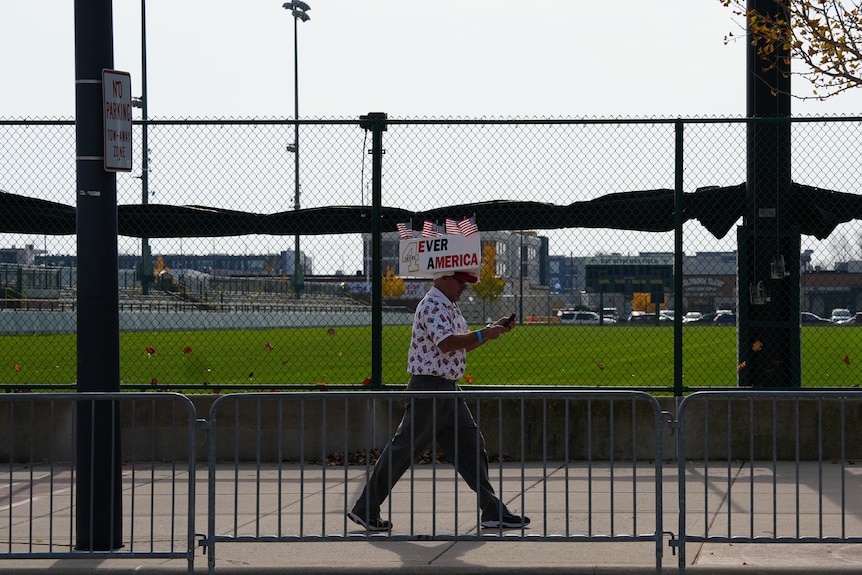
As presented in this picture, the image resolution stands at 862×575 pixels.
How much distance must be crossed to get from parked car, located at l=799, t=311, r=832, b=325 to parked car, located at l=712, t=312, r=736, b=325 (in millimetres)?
645

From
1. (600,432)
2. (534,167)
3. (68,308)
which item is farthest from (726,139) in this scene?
(68,308)

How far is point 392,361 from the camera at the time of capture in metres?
23.6

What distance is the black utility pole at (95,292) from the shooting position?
24.4 ft

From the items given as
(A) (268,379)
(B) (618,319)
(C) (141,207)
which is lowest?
(A) (268,379)

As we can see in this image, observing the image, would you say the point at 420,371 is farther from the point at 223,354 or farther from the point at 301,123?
the point at 223,354

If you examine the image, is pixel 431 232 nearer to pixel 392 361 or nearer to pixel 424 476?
pixel 424 476

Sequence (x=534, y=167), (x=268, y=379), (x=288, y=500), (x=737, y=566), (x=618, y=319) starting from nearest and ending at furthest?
(x=737, y=566), (x=288, y=500), (x=534, y=167), (x=618, y=319), (x=268, y=379)

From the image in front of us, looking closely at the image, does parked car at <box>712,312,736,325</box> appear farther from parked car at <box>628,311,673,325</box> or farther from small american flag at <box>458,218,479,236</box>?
small american flag at <box>458,218,479,236</box>

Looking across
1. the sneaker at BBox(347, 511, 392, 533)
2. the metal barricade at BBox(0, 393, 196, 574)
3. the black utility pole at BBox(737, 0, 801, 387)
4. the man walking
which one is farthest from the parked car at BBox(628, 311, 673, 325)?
the sneaker at BBox(347, 511, 392, 533)

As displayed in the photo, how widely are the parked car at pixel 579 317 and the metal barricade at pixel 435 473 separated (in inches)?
54.4

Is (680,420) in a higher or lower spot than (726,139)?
lower

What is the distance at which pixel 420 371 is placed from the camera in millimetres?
8000

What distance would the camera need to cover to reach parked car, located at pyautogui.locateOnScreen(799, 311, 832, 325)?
11.8 meters

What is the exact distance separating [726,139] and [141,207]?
5255 millimetres
